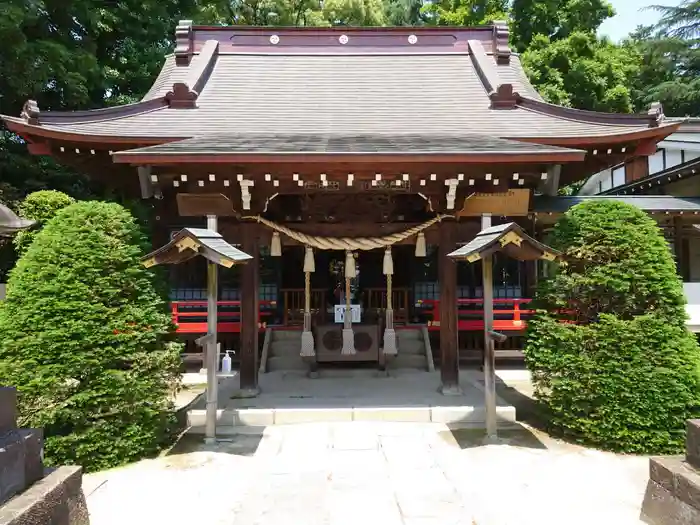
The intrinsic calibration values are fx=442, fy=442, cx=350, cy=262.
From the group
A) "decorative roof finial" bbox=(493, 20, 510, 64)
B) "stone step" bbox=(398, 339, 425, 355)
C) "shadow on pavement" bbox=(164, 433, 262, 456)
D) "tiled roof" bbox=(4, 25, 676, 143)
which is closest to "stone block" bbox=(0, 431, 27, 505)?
"shadow on pavement" bbox=(164, 433, 262, 456)

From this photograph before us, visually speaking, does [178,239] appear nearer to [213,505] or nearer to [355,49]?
[213,505]

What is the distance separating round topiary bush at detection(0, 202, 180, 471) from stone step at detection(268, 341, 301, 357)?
14.3 ft

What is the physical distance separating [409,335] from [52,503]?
24.7ft

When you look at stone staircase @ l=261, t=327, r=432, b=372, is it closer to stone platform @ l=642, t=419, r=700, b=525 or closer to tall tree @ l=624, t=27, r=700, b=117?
stone platform @ l=642, t=419, r=700, b=525

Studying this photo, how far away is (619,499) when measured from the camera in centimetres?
393

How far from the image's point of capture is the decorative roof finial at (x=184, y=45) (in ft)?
35.3

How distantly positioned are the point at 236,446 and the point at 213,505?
1.40 metres

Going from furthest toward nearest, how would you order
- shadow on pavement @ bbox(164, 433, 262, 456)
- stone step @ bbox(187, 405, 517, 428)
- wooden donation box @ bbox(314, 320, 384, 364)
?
wooden donation box @ bbox(314, 320, 384, 364)
stone step @ bbox(187, 405, 517, 428)
shadow on pavement @ bbox(164, 433, 262, 456)

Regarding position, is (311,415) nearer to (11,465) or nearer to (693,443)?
(11,465)

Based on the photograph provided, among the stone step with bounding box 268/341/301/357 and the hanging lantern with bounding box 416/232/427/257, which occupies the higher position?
the hanging lantern with bounding box 416/232/427/257

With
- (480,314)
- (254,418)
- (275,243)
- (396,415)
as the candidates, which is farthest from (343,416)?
(480,314)

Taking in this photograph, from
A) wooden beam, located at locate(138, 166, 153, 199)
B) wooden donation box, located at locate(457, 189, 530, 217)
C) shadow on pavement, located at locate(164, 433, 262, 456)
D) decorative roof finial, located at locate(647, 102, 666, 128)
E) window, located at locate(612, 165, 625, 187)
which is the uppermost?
window, located at locate(612, 165, 625, 187)

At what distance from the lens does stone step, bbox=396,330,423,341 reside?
9.81 metres

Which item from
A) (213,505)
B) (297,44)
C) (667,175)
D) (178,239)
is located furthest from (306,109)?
(667,175)
